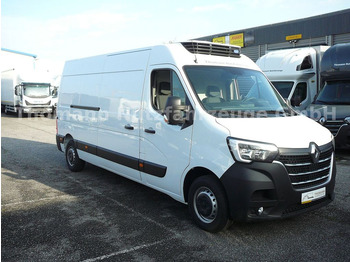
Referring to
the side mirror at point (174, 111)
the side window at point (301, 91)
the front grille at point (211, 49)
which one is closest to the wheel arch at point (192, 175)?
the side mirror at point (174, 111)

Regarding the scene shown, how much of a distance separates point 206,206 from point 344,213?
212 centimetres

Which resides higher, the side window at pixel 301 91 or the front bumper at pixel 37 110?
the side window at pixel 301 91

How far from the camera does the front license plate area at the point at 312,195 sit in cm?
402

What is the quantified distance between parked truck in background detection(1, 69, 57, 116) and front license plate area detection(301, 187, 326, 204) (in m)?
22.1

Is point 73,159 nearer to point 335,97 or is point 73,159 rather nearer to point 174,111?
point 174,111

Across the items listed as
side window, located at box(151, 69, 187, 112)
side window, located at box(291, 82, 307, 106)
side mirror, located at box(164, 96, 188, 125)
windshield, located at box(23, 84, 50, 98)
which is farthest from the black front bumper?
windshield, located at box(23, 84, 50, 98)

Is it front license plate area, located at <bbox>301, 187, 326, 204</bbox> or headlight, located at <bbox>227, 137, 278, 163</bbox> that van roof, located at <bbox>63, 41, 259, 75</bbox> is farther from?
front license plate area, located at <bbox>301, 187, 326, 204</bbox>

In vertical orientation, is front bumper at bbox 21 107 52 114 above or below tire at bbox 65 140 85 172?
above

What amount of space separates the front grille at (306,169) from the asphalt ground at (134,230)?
664 mm

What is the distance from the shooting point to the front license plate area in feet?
13.2

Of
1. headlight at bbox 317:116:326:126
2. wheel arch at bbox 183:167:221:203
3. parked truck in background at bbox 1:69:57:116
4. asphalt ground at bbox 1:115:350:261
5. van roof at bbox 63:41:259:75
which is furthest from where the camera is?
parked truck in background at bbox 1:69:57:116

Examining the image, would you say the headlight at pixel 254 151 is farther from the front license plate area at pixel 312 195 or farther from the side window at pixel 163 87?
the side window at pixel 163 87

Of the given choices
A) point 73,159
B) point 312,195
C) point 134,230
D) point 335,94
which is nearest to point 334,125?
point 335,94

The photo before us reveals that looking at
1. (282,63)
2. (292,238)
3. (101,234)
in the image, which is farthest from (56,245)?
(282,63)
